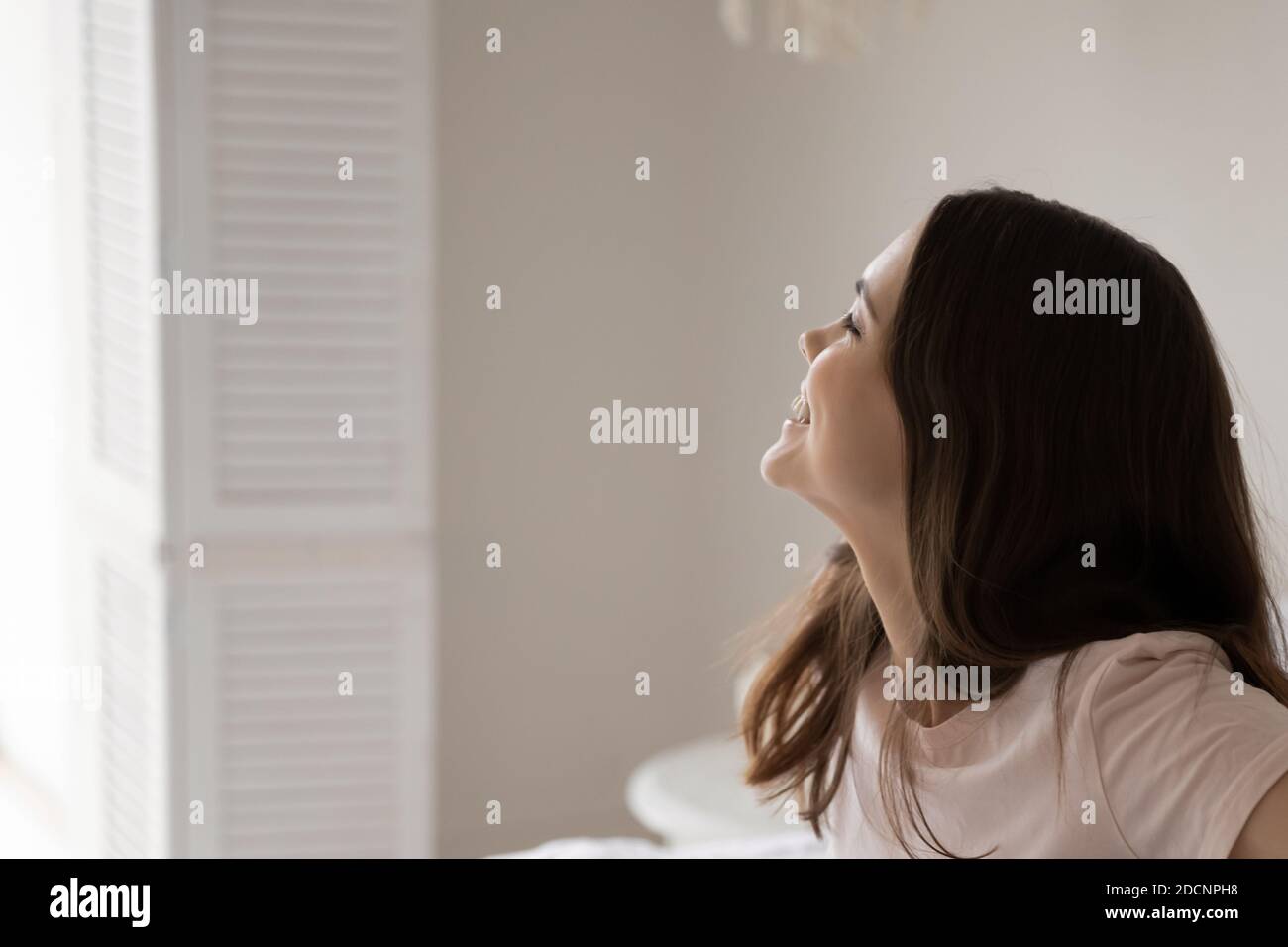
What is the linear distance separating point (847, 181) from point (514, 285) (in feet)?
2.09

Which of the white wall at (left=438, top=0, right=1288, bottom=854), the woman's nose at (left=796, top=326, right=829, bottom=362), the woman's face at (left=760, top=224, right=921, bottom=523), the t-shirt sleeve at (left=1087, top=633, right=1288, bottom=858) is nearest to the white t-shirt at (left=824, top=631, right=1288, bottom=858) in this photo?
the t-shirt sleeve at (left=1087, top=633, right=1288, bottom=858)

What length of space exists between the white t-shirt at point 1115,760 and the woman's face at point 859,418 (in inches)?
6.1

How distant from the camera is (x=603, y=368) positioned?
7.62 feet

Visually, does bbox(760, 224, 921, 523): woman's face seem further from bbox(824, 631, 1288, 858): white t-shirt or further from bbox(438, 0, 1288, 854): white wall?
bbox(438, 0, 1288, 854): white wall

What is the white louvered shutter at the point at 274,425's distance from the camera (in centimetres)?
191

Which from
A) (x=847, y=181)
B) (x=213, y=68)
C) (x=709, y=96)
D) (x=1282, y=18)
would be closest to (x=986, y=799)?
(x=1282, y=18)

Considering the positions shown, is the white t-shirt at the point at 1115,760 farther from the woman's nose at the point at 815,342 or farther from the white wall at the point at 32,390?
the white wall at the point at 32,390

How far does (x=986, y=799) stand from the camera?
783mm

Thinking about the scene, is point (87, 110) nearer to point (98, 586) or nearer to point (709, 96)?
point (98, 586)

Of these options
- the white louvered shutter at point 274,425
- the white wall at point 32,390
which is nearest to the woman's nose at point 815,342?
the white louvered shutter at point 274,425

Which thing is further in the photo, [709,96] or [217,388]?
[709,96]

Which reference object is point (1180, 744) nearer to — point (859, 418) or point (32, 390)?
point (859, 418)

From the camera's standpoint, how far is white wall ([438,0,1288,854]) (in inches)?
87.0

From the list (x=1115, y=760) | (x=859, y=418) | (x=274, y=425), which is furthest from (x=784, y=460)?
(x=274, y=425)
